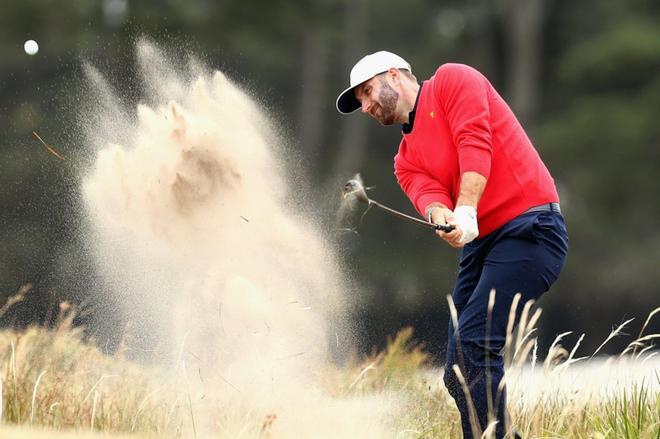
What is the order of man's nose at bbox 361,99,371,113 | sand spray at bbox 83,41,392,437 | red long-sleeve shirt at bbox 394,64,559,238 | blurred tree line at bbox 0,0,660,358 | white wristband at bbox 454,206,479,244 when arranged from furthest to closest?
blurred tree line at bbox 0,0,660,358, sand spray at bbox 83,41,392,437, man's nose at bbox 361,99,371,113, red long-sleeve shirt at bbox 394,64,559,238, white wristband at bbox 454,206,479,244

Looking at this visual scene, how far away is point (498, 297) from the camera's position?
14.5 ft

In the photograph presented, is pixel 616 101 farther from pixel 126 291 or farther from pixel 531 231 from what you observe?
pixel 531 231

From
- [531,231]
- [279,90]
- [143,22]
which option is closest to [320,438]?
[531,231]

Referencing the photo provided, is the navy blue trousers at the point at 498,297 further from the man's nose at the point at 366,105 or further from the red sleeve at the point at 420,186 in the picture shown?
the man's nose at the point at 366,105

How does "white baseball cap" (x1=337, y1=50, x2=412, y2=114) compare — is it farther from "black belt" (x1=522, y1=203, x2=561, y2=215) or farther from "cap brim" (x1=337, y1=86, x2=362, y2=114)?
"black belt" (x1=522, y1=203, x2=561, y2=215)

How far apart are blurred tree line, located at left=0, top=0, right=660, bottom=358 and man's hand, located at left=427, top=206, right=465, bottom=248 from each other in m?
12.6

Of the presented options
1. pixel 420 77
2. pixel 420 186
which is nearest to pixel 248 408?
pixel 420 186

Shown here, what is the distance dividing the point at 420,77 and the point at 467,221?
17.1 m

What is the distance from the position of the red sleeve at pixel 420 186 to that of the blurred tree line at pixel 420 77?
1216 centimetres

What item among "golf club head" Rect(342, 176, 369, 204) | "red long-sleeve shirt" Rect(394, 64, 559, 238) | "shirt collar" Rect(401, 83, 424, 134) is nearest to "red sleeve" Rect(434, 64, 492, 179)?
"red long-sleeve shirt" Rect(394, 64, 559, 238)

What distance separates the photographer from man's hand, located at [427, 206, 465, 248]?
4.37m

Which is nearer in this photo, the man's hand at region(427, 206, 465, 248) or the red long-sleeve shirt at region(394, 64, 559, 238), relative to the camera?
the man's hand at region(427, 206, 465, 248)

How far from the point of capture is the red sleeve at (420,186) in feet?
15.6

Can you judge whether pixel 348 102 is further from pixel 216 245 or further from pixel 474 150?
pixel 216 245
